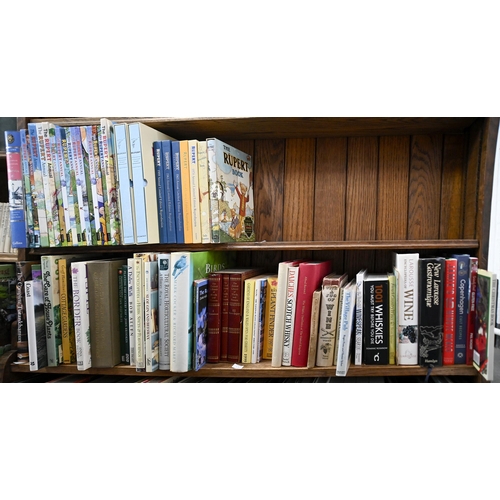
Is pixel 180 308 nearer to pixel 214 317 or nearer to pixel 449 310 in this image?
pixel 214 317

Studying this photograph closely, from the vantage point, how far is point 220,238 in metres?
1.16

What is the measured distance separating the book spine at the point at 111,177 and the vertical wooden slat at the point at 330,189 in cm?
70

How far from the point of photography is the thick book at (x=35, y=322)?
1142 millimetres

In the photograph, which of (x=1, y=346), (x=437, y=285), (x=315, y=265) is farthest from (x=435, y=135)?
(x=1, y=346)

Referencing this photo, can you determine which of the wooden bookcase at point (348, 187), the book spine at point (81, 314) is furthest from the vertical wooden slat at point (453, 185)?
the book spine at point (81, 314)

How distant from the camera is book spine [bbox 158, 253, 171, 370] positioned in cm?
112

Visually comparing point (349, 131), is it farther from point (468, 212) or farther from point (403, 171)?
point (468, 212)

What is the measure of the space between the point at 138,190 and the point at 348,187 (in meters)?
0.74

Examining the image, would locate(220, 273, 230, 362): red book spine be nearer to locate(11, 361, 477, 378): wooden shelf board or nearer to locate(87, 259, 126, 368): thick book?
locate(11, 361, 477, 378): wooden shelf board

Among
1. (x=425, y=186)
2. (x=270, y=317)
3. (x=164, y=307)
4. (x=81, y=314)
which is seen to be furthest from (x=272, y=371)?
(x=425, y=186)

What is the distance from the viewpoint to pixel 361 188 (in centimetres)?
135

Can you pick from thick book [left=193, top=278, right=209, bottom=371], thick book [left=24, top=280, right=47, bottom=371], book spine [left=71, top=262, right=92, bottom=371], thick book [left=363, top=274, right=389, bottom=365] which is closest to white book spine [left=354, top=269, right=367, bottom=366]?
thick book [left=363, top=274, right=389, bottom=365]

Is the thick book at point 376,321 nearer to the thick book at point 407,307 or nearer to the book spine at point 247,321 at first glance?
the thick book at point 407,307

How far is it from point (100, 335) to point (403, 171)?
1174 millimetres
